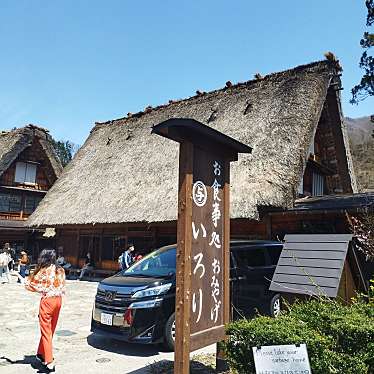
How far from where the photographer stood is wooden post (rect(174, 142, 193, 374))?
3.52m

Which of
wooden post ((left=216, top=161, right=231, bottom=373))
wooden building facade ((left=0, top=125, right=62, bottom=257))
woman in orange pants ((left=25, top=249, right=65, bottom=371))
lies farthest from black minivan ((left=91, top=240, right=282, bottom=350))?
wooden building facade ((left=0, top=125, right=62, bottom=257))

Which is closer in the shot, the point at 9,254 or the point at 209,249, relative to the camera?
the point at 209,249

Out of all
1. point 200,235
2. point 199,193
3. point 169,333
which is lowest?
point 169,333

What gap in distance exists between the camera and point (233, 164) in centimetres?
1198

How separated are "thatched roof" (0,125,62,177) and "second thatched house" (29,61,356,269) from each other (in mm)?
4276

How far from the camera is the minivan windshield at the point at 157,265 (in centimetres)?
616

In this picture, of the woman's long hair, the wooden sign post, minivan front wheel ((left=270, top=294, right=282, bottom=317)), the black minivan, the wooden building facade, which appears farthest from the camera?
the wooden building facade

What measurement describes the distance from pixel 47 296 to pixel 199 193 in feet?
8.91

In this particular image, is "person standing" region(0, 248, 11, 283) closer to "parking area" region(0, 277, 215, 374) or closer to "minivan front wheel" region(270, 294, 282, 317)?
"parking area" region(0, 277, 215, 374)

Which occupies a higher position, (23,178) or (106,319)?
(23,178)

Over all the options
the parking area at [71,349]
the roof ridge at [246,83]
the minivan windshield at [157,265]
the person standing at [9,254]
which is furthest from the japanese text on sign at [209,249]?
the person standing at [9,254]

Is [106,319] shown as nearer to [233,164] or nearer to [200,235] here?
[200,235]

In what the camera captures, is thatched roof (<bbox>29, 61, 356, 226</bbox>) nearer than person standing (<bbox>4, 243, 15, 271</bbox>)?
Yes

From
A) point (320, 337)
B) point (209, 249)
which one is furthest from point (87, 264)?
point (320, 337)
